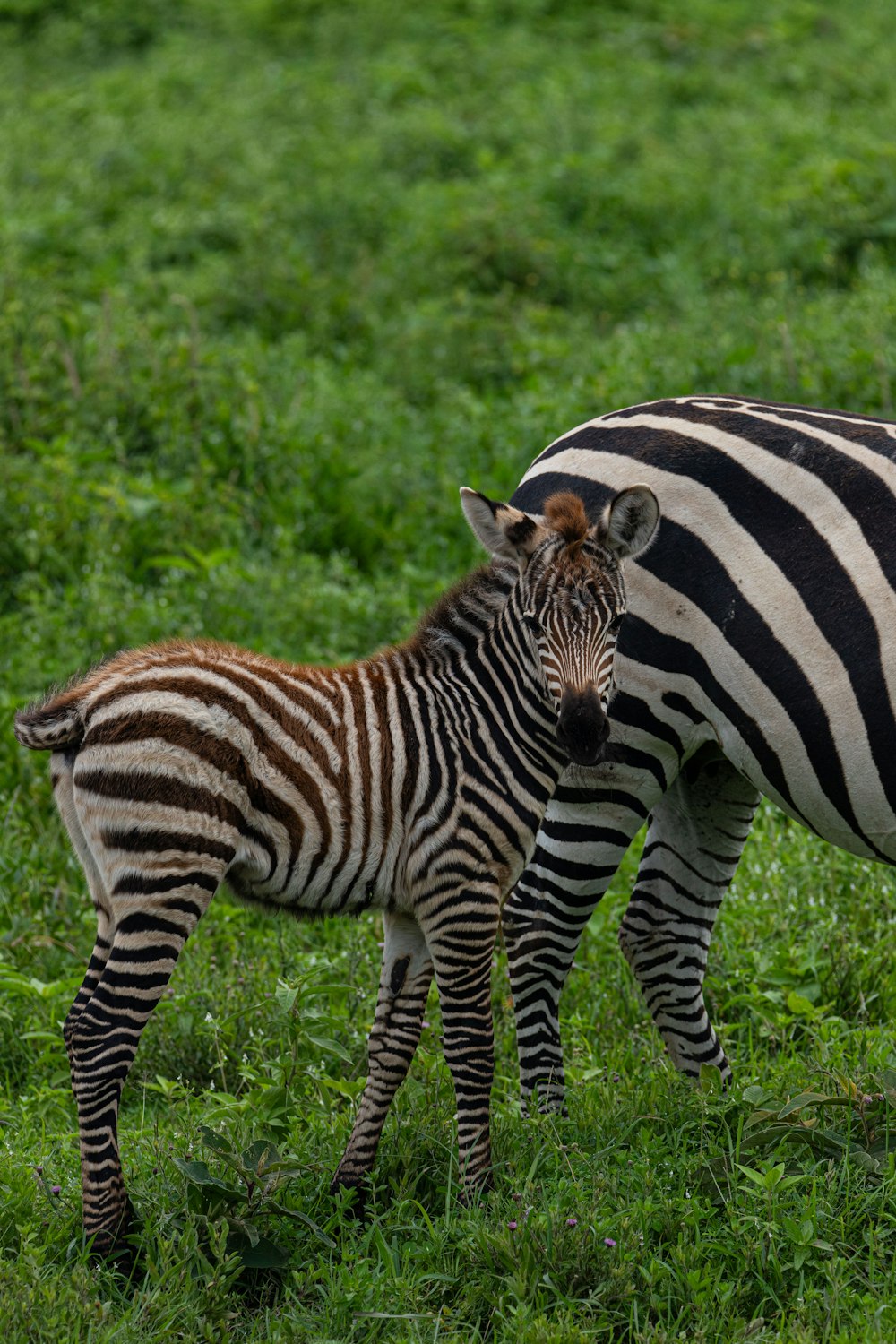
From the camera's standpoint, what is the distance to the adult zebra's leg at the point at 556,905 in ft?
17.0

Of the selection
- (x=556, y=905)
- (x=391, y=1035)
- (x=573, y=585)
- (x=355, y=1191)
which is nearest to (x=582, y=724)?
(x=573, y=585)

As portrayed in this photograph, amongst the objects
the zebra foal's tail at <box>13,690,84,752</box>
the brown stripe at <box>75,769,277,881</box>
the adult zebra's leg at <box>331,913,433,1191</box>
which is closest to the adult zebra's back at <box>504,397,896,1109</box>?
the adult zebra's leg at <box>331,913,433,1191</box>

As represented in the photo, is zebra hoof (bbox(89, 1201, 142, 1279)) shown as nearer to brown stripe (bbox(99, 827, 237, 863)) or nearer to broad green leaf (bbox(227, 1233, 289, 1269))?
broad green leaf (bbox(227, 1233, 289, 1269))

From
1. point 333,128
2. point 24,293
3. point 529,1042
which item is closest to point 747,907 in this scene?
point 529,1042

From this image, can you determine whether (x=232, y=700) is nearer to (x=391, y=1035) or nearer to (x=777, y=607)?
(x=391, y=1035)

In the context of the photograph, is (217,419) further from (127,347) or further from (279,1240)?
(279,1240)

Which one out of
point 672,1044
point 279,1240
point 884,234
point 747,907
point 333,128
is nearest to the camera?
point 279,1240

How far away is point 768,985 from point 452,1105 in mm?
1688

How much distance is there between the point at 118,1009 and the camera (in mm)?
4281

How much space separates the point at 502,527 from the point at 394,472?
5.35m

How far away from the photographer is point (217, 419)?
996 centimetres

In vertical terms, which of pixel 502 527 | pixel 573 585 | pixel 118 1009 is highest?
pixel 502 527

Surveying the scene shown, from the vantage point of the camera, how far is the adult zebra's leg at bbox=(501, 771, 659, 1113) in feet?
17.0

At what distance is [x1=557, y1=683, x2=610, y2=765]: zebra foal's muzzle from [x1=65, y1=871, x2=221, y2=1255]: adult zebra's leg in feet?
3.63
